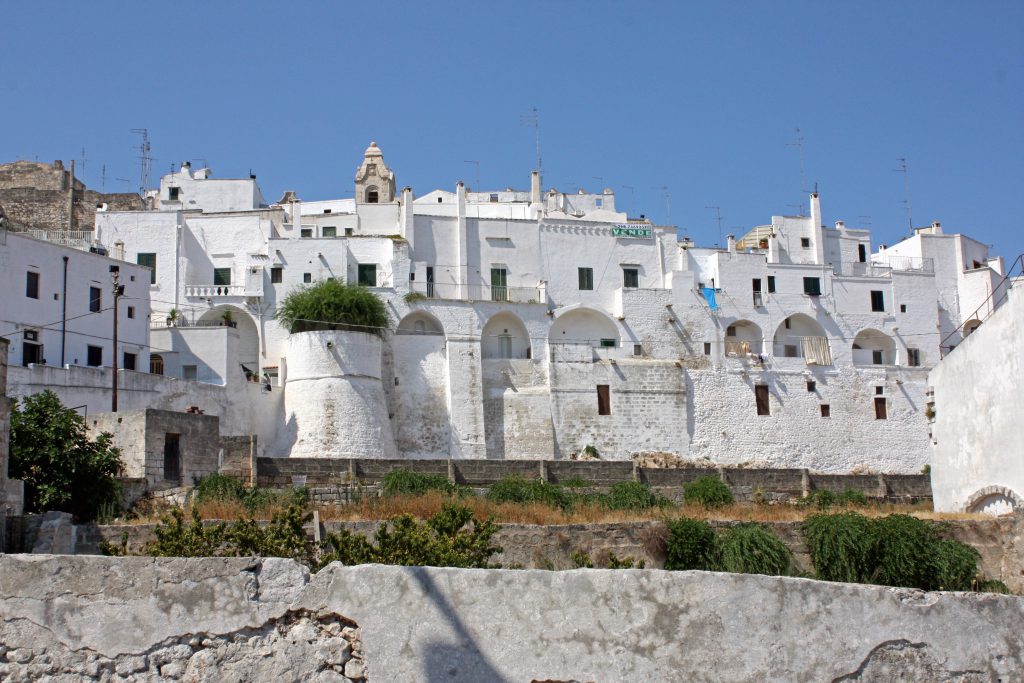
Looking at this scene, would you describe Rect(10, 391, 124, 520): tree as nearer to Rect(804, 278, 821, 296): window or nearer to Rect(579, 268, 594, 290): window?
Rect(579, 268, 594, 290): window

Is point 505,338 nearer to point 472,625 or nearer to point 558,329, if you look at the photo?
point 558,329

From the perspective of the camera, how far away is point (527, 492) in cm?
3056

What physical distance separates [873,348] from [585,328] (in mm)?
12822

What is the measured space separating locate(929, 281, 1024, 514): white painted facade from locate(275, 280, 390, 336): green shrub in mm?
24175

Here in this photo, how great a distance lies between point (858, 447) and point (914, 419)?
2819 millimetres

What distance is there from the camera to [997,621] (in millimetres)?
6809

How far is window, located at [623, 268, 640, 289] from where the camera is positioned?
50.0 meters

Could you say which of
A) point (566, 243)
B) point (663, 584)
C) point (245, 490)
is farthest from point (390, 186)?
point (663, 584)

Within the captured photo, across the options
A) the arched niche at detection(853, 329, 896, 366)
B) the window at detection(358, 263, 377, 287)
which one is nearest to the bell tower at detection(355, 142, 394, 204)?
the window at detection(358, 263, 377, 287)

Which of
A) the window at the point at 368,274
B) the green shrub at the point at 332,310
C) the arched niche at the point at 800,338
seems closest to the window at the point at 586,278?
the arched niche at the point at 800,338

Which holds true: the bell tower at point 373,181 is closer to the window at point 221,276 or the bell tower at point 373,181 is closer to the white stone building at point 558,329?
the white stone building at point 558,329

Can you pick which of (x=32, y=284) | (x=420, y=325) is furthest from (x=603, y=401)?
(x=32, y=284)

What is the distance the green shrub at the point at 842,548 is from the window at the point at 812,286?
3339cm

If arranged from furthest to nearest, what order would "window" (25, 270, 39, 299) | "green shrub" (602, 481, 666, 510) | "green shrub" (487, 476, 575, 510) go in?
"window" (25, 270, 39, 299), "green shrub" (487, 476, 575, 510), "green shrub" (602, 481, 666, 510)
